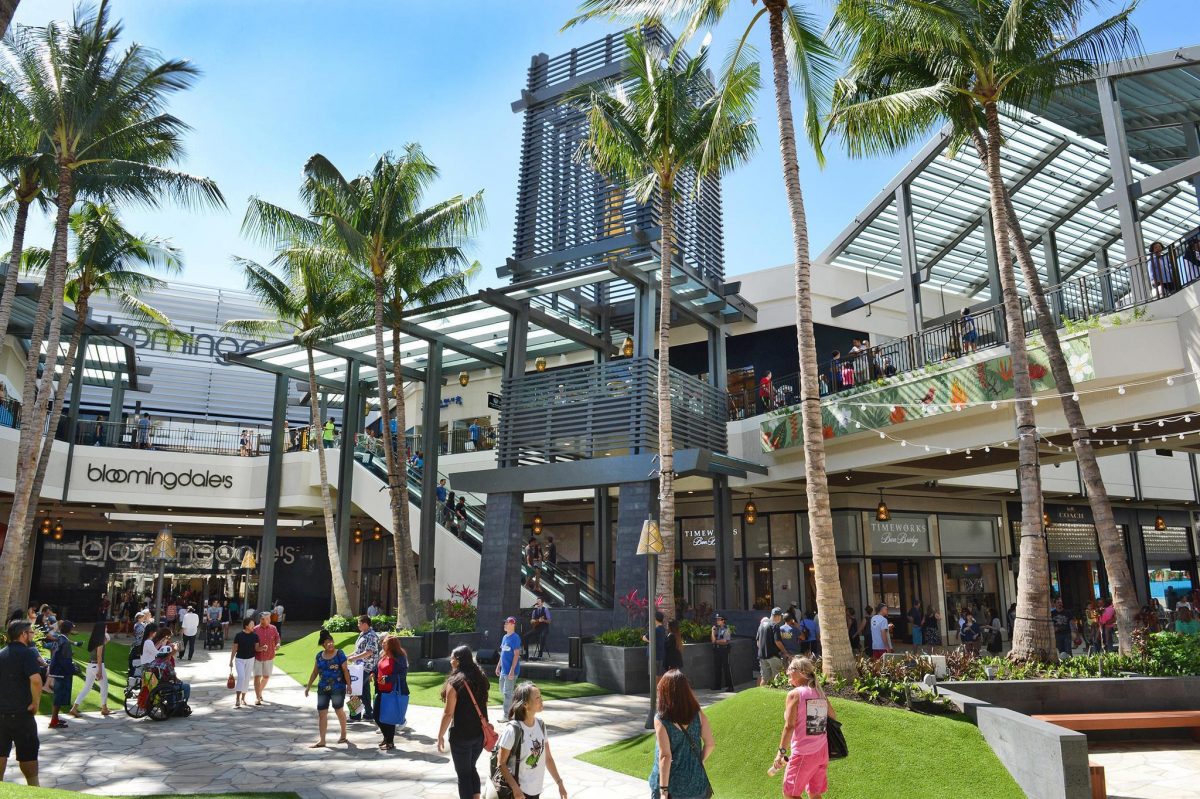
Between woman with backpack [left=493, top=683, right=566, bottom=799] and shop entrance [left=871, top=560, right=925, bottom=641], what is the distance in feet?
69.9

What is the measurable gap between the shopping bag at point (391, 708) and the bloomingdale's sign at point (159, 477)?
71.4 ft

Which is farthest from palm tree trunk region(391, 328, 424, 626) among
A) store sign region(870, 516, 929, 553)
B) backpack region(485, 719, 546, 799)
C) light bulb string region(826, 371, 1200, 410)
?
backpack region(485, 719, 546, 799)

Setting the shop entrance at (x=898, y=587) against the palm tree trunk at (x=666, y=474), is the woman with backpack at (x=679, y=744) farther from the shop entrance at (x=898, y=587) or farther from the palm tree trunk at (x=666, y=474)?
the shop entrance at (x=898, y=587)

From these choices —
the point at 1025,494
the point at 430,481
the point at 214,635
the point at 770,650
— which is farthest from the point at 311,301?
the point at 1025,494

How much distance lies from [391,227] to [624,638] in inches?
452

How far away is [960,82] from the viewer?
13.5 meters

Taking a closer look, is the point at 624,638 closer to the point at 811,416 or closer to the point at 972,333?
the point at 811,416

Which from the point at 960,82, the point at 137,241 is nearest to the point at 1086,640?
the point at 960,82

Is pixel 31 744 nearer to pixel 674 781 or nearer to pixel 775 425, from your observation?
pixel 674 781

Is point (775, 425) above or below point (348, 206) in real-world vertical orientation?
below

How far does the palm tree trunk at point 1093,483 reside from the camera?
476 inches

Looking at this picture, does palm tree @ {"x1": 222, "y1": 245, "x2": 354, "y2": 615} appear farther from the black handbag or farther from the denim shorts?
the black handbag

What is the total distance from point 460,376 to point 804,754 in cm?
2473

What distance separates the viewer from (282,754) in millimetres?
10133
